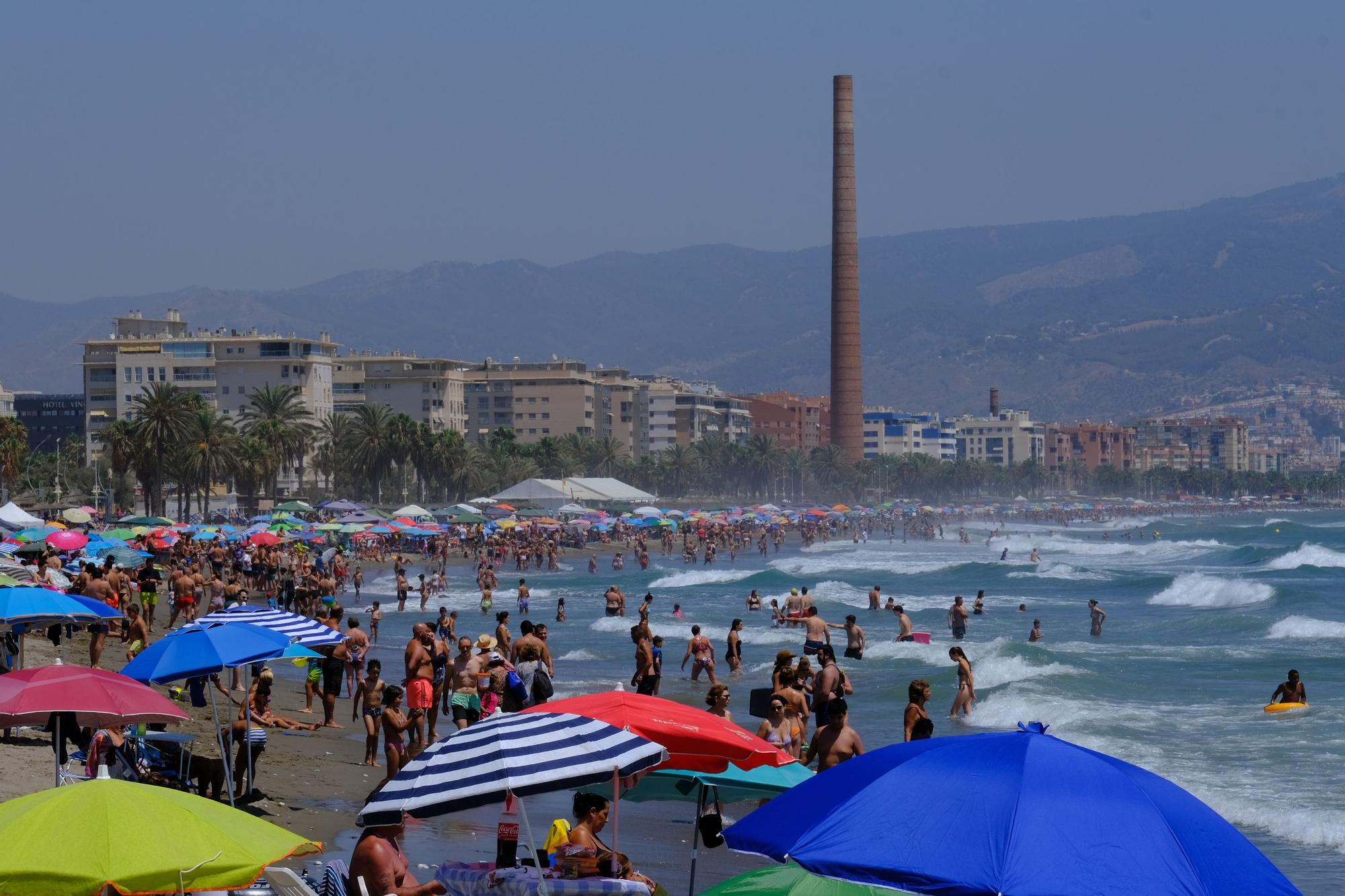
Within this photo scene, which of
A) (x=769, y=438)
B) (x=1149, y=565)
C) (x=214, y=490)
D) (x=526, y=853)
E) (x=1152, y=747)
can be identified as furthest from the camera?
(x=769, y=438)

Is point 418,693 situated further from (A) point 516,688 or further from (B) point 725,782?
(B) point 725,782

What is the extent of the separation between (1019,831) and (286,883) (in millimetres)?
3661

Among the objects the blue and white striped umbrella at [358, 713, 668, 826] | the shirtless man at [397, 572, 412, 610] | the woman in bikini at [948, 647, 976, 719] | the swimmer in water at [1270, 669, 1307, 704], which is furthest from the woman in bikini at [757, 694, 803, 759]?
the shirtless man at [397, 572, 412, 610]

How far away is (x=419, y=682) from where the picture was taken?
577 inches

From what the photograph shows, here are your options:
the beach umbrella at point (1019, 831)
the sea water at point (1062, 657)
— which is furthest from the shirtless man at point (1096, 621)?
the beach umbrella at point (1019, 831)

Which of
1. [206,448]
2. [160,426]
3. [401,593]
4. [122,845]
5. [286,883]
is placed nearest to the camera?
[122,845]

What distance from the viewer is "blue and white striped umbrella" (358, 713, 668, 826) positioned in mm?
6383

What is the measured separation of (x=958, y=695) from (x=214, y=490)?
8474cm

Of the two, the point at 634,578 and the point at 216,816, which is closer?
the point at 216,816

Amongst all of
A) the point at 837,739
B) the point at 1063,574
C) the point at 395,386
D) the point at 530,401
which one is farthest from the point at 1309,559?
the point at 530,401

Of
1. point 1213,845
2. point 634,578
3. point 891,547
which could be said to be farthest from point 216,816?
point 891,547

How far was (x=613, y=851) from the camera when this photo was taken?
758 cm

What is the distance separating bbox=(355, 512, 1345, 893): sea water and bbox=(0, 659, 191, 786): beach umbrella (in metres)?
2.62

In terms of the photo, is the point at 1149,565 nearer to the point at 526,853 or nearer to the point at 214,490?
the point at 214,490
